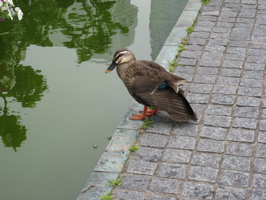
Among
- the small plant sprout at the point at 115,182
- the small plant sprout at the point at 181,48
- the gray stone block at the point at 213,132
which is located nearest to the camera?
the small plant sprout at the point at 115,182

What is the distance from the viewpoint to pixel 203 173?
4.73m

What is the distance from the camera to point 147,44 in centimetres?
836

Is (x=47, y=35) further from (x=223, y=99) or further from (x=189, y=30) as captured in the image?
(x=223, y=99)

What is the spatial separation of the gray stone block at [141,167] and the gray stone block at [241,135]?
0.91 m

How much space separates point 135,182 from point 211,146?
0.93 metres

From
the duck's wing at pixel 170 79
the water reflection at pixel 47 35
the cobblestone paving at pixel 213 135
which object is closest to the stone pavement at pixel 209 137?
the cobblestone paving at pixel 213 135

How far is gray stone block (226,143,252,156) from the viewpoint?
501 centimetres

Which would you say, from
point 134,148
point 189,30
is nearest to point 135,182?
point 134,148

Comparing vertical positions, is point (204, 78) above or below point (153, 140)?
below

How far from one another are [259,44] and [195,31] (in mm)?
980

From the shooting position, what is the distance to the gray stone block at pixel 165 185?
4523mm

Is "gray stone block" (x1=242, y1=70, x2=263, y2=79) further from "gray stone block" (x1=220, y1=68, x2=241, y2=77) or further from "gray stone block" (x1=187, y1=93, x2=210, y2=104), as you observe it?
"gray stone block" (x1=187, y1=93, x2=210, y2=104)

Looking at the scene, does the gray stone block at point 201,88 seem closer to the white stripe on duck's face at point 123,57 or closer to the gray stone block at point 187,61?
the gray stone block at point 187,61

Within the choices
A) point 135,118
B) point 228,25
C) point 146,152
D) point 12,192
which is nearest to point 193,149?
point 146,152
